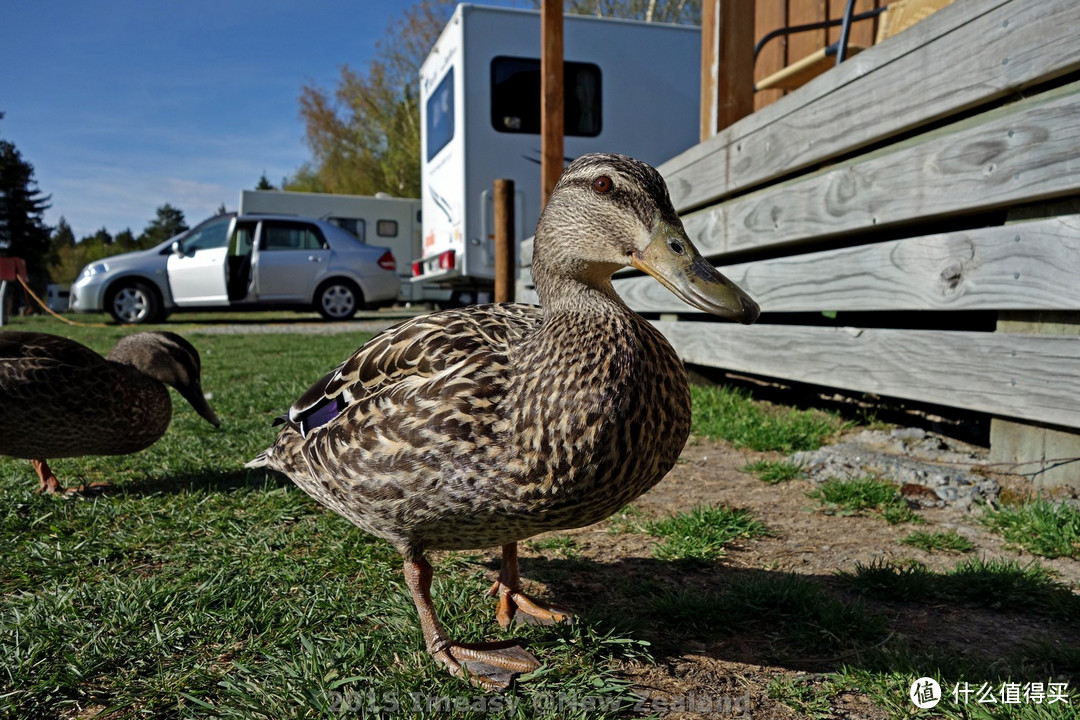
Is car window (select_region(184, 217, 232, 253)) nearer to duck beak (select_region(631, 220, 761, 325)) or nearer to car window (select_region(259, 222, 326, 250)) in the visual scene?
car window (select_region(259, 222, 326, 250))

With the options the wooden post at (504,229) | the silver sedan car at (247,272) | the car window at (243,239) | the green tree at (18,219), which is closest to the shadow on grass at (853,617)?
the wooden post at (504,229)

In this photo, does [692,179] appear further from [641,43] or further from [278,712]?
[641,43]

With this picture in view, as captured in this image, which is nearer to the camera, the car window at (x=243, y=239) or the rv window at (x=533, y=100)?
the rv window at (x=533, y=100)

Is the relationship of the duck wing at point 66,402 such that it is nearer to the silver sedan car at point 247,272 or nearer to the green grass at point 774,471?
the green grass at point 774,471

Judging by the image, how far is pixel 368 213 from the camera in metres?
24.9

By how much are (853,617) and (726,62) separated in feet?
14.3

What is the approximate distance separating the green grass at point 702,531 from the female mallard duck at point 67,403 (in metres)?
2.83

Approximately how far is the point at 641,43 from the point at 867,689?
39.5ft

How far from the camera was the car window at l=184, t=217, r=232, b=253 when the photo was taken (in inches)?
633

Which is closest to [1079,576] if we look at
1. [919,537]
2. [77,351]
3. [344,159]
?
[919,537]

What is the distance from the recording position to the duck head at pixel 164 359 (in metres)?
4.22

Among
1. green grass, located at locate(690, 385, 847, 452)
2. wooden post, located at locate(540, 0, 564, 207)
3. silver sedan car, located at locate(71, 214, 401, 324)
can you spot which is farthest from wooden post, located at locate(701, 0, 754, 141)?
silver sedan car, located at locate(71, 214, 401, 324)

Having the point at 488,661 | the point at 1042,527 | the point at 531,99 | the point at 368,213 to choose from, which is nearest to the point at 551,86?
the point at 1042,527

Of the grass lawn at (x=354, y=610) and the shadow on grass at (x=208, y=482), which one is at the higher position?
the shadow on grass at (x=208, y=482)
